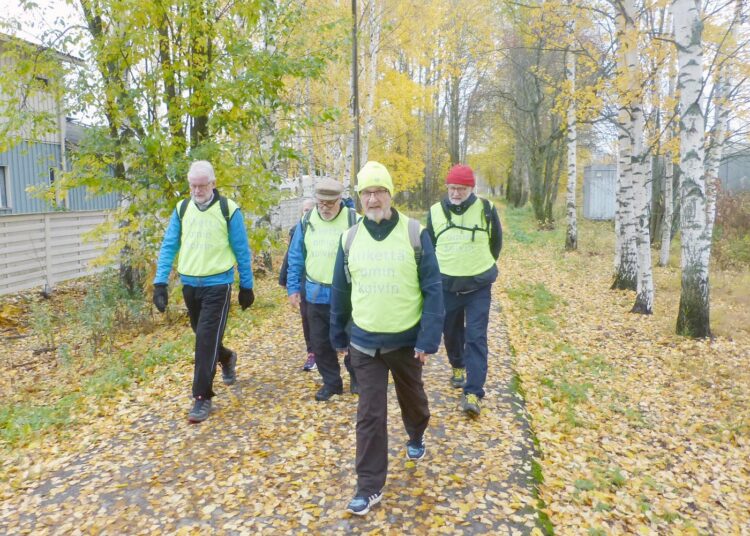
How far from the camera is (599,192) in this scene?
2969 centimetres

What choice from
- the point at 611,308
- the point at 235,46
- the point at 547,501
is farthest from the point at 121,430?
the point at 611,308

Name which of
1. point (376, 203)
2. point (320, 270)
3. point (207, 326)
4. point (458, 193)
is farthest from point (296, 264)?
point (376, 203)

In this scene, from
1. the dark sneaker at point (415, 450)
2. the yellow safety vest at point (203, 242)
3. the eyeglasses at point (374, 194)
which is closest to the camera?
the eyeglasses at point (374, 194)

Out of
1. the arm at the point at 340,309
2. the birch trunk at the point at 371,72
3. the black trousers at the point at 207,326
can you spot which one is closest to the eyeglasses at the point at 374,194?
the arm at the point at 340,309

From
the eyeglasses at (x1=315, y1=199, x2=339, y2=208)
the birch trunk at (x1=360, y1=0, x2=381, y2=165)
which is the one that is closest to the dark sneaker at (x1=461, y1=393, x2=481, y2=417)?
the eyeglasses at (x1=315, y1=199, x2=339, y2=208)

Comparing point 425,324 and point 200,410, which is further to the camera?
point 200,410

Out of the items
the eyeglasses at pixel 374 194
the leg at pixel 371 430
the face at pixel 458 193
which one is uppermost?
the face at pixel 458 193

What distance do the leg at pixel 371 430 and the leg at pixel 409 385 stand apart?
0.36 feet

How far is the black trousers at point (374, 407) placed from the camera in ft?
11.7

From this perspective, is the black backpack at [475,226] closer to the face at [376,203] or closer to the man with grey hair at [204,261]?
the face at [376,203]

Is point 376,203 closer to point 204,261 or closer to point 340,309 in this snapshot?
point 340,309

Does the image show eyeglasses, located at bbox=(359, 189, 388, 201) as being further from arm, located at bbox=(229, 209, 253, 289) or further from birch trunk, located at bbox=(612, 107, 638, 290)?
birch trunk, located at bbox=(612, 107, 638, 290)

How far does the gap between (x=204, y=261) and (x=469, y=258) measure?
2.42 metres

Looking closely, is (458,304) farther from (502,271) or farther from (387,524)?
(502,271)
